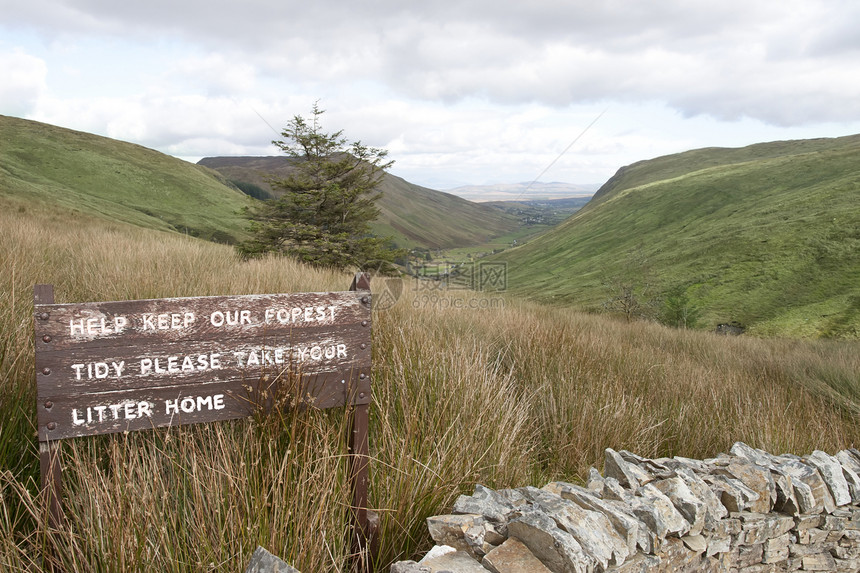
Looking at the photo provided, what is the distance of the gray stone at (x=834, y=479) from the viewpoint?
3.96 meters

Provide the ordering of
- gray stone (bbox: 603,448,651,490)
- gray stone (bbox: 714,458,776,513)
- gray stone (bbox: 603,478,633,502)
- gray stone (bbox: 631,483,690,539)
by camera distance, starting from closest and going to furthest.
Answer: gray stone (bbox: 631,483,690,539) < gray stone (bbox: 603,478,633,502) < gray stone (bbox: 603,448,651,490) < gray stone (bbox: 714,458,776,513)

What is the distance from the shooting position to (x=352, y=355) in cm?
275

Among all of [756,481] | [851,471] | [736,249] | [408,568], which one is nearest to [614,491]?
[756,481]

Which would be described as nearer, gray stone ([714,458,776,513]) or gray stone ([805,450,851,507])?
gray stone ([714,458,776,513])

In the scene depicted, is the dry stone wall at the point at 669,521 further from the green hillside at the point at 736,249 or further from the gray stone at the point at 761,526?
the green hillside at the point at 736,249

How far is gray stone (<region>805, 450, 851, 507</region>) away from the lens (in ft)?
13.0

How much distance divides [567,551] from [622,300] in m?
24.5

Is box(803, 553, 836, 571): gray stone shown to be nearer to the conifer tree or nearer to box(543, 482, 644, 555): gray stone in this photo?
box(543, 482, 644, 555): gray stone

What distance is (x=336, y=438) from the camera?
2.99 meters

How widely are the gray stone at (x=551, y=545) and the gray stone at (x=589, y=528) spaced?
82mm

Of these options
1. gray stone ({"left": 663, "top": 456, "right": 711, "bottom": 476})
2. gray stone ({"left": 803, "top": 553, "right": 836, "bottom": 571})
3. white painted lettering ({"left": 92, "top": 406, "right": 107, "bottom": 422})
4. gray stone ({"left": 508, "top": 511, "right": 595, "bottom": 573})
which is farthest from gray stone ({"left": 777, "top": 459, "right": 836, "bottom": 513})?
white painted lettering ({"left": 92, "top": 406, "right": 107, "bottom": 422})

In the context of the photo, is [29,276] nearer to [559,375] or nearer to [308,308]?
[308,308]

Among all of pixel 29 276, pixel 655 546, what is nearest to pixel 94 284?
pixel 29 276

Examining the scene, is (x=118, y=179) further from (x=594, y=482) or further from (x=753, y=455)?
(x=753, y=455)
